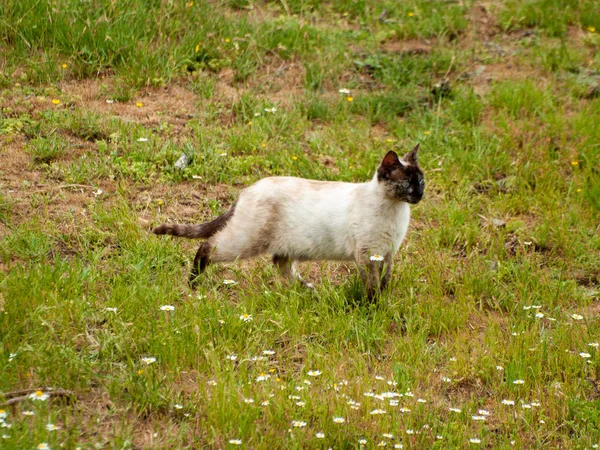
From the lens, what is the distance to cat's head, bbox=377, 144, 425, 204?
590 cm

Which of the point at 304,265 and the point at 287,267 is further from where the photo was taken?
the point at 304,265

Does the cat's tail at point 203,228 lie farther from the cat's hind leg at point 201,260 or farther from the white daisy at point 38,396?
the white daisy at point 38,396

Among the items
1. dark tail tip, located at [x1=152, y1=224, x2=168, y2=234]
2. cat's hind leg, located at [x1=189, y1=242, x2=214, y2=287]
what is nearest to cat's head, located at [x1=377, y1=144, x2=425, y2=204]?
cat's hind leg, located at [x1=189, y1=242, x2=214, y2=287]

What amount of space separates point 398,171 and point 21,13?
438 cm

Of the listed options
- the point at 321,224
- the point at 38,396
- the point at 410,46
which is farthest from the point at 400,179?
the point at 410,46

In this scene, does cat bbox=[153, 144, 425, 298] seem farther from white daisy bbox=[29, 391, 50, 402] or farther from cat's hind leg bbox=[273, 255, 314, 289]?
white daisy bbox=[29, 391, 50, 402]

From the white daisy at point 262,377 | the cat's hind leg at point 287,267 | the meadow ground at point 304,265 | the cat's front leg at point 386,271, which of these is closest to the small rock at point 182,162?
the meadow ground at point 304,265

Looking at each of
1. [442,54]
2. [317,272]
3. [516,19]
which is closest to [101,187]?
[317,272]

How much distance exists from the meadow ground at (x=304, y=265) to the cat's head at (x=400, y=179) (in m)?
0.70

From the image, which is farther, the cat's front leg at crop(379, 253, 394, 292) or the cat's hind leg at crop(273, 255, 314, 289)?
the cat's hind leg at crop(273, 255, 314, 289)

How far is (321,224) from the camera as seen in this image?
6016 mm

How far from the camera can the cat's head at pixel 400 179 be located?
19.4 ft

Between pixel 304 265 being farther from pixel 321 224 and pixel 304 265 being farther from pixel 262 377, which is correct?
pixel 262 377

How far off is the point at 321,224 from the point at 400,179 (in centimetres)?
65
